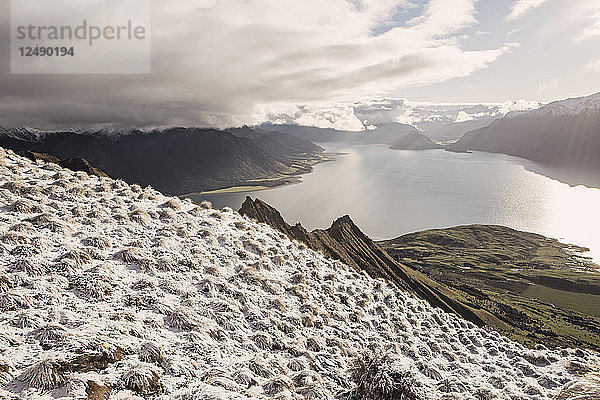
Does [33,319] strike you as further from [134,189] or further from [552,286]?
[552,286]

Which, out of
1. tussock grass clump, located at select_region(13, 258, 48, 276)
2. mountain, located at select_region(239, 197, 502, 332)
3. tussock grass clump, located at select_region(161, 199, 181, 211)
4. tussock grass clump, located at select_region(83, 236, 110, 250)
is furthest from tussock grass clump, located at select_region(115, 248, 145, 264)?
mountain, located at select_region(239, 197, 502, 332)

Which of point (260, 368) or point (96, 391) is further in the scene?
point (260, 368)

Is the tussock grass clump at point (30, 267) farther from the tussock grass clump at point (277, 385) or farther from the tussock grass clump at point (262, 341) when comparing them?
the tussock grass clump at point (277, 385)

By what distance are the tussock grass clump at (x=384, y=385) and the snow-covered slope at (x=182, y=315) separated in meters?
0.50

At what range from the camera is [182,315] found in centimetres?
1466

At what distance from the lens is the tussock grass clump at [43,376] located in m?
9.02

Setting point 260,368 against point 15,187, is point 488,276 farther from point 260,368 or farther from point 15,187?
point 15,187

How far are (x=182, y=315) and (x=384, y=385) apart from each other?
30.6 feet

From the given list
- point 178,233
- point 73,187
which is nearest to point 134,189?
point 73,187

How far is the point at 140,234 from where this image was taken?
70.8ft

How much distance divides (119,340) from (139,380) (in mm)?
2149

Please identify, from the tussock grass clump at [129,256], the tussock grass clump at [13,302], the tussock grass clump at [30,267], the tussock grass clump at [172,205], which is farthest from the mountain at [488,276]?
the tussock grass clump at [13,302]

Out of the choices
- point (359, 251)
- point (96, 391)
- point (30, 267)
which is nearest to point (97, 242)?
point (30, 267)

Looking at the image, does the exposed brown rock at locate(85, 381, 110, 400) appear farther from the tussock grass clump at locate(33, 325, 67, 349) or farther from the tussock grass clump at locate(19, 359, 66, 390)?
the tussock grass clump at locate(33, 325, 67, 349)
